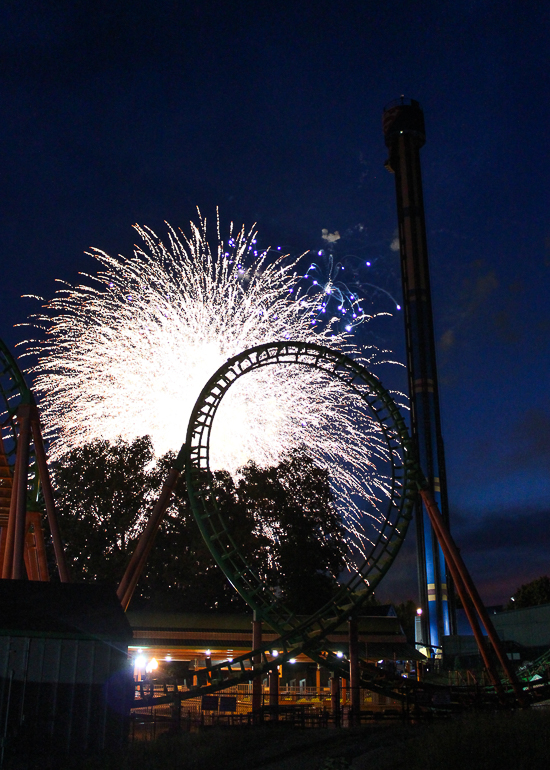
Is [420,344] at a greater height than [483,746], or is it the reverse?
[420,344]

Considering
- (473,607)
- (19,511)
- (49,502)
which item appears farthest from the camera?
(473,607)

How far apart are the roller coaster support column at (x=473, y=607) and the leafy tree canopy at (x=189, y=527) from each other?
18.5m

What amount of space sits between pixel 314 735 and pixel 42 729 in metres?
5.90

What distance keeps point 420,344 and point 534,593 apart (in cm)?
3368

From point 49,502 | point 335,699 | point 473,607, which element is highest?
point 49,502

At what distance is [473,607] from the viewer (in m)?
23.6

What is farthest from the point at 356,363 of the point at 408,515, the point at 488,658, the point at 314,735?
the point at 314,735

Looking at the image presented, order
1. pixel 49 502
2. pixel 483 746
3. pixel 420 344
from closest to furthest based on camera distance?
pixel 483 746 < pixel 49 502 < pixel 420 344

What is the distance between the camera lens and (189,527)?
135 ft

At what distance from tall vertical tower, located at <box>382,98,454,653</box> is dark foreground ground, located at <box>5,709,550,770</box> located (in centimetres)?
4076

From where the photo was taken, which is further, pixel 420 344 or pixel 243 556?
pixel 420 344

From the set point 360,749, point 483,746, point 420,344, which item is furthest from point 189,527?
point 420,344

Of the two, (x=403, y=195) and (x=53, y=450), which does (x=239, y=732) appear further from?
(x=403, y=195)

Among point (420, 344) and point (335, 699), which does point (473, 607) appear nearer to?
Result: point (335, 699)
